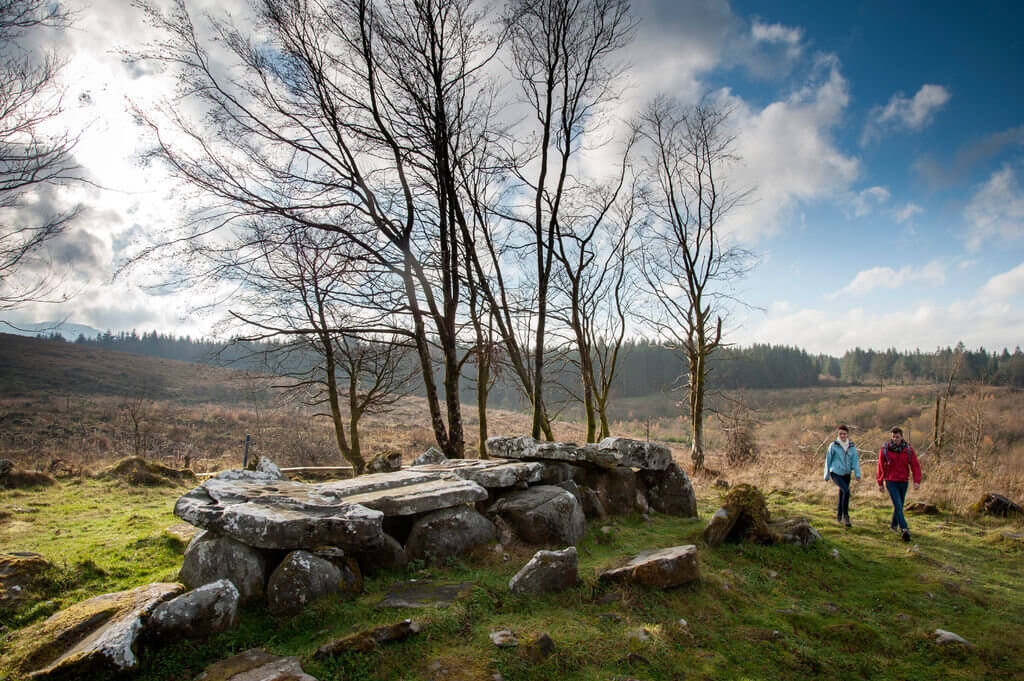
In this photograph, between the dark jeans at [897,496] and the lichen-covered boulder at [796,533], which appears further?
the dark jeans at [897,496]

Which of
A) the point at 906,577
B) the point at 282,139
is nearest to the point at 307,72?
the point at 282,139

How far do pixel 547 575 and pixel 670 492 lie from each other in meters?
5.02

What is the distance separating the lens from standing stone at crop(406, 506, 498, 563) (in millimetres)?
6159

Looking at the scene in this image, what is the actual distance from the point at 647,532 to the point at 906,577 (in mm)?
3457

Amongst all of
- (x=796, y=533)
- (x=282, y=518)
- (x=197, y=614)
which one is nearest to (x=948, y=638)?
(x=796, y=533)

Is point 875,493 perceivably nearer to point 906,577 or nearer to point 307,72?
point 906,577

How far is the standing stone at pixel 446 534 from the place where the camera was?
616cm

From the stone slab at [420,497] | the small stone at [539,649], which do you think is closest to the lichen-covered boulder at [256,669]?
the small stone at [539,649]

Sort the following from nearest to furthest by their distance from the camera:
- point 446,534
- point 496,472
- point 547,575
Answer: point 547,575
point 446,534
point 496,472

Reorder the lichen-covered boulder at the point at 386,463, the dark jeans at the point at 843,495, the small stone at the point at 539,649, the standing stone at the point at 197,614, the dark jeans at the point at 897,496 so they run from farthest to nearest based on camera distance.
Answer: the lichen-covered boulder at the point at 386,463 < the dark jeans at the point at 843,495 < the dark jeans at the point at 897,496 < the standing stone at the point at 197,614 < the small stone at the point at 539,649

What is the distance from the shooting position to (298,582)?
4758 mm

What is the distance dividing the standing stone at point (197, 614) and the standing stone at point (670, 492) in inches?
290

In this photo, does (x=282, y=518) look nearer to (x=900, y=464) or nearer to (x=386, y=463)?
(x=386, y=463)

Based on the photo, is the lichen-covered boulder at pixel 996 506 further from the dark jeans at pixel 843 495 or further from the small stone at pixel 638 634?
the small stone at pixel 638 634
